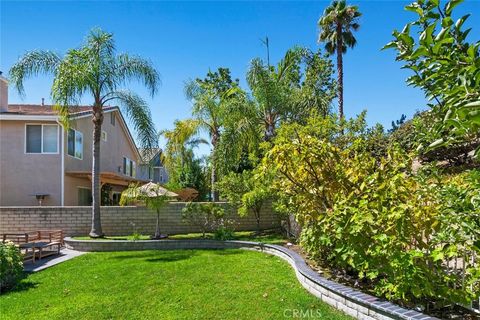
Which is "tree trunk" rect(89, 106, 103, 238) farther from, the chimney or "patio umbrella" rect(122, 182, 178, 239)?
the chimney

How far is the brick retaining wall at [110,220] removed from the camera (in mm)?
16500

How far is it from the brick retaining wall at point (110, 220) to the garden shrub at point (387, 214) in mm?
9499

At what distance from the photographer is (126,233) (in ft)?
55.4

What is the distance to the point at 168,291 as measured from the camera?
7.79 metres

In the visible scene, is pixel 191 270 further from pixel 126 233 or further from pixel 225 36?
pixel 225 36

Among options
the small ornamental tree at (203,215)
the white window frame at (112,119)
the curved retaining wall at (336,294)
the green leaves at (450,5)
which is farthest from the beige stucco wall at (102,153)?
the green leaves at (450,5)

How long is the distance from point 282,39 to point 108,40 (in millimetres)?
10621

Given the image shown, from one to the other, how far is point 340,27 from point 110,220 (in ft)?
69.4

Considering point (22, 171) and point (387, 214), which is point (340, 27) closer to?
point (22, 171)

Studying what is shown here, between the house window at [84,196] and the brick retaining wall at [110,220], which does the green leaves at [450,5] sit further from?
the house window at [84,196]

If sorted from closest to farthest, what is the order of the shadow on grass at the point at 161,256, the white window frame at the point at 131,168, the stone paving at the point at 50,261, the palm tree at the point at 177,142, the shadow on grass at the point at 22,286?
the shadow on grass at the point at 22,286 < the stone paving at the point at 50,261 < the shadow on grass at the point at 161,256 < the palm tree at the point at 177,142 < the white window frame at the point at 131,168

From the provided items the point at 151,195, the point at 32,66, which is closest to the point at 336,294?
the point at 151,195

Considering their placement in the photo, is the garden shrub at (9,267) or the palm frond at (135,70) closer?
the garden shrub at (9,267)

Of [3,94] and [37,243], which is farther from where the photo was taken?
[3,94]
